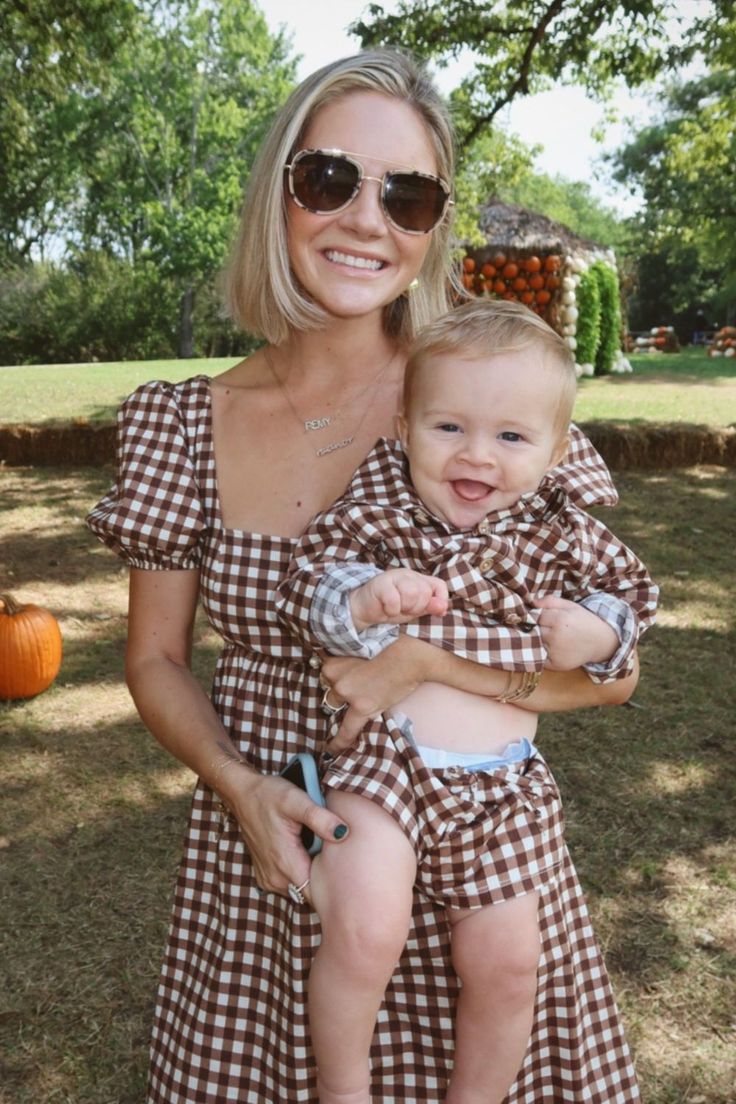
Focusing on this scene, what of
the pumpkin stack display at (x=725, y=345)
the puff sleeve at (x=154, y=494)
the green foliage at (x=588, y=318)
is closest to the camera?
the puff sleeve at (x=154, y=494)

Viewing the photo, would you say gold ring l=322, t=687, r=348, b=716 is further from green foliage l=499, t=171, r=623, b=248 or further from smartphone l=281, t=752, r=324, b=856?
green foliage l=499, t=171, r=623, b=248

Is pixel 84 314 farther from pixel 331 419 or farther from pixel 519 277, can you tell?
pixel 331 419

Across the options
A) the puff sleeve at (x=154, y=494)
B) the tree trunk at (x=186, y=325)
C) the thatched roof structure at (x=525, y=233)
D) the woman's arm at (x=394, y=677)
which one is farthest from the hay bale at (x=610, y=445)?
the tree trunk at (x=186, y=325)

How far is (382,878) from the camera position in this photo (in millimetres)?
1531

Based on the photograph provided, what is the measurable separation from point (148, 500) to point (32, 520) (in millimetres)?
7353

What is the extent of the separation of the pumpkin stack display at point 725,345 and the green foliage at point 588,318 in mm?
14473

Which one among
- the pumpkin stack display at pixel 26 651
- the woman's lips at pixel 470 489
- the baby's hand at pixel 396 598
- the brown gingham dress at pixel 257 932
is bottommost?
the pumpkin stack display at pixel 26 651

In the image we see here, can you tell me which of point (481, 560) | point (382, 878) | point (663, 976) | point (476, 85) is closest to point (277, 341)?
point (481, 560)

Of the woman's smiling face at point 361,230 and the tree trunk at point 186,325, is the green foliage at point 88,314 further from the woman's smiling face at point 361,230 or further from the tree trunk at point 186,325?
the woman's smiling face at point 361,230

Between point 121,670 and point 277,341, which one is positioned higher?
point 277,341

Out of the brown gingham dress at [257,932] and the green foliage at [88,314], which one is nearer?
the brown gingham dress at [257,932]

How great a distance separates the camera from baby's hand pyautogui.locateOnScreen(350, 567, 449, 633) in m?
1.54

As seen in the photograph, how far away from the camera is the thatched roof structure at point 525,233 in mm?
20922

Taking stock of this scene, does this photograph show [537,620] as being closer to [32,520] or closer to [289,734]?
[289,734]
